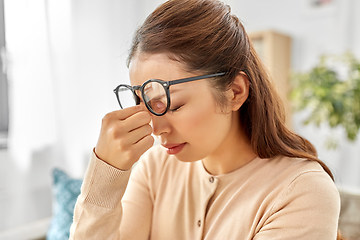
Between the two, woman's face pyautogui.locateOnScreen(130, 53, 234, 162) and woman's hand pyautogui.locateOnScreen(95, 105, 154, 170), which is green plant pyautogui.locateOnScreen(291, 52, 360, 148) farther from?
woman's hand pyautogui.locateOnScreen(95, 105, 154, 170)

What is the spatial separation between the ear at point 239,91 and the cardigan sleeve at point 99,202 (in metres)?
0.35

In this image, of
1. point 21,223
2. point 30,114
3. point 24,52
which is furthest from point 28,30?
point 21,223

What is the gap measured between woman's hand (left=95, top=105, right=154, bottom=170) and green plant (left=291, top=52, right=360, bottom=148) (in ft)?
5.51

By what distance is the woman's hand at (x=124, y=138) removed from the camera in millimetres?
861

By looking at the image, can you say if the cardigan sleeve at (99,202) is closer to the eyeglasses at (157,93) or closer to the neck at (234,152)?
the eyeglasses at (157,93)

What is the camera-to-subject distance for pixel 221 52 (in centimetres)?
89

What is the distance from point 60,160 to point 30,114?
16.4 inches

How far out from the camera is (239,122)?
3.53 ft

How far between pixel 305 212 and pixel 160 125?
425 millimetres

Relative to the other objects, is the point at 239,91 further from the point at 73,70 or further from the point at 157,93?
the point at 73,70

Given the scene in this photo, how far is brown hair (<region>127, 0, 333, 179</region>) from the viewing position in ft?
2.83

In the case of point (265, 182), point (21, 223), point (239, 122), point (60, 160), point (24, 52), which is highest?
point (24, 52)

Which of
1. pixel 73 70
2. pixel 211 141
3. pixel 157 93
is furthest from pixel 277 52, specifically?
pixel 157 93

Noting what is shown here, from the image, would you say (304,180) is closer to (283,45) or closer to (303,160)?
(303,160)
